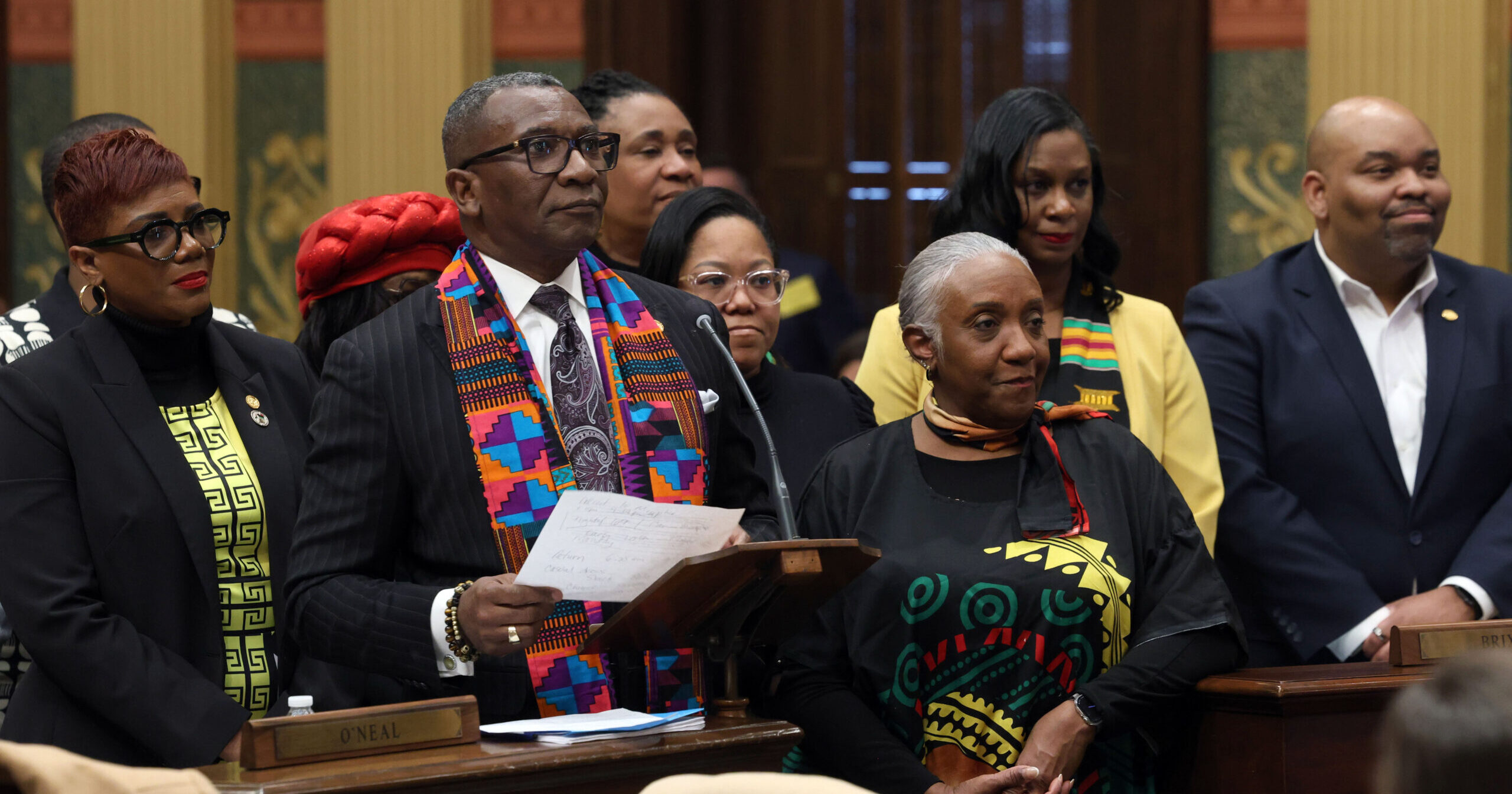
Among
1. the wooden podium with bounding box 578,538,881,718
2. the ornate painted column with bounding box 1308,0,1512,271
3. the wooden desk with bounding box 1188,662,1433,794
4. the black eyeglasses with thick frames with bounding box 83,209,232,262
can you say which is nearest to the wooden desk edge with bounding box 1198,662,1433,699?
the wooden desk with bounding box 1188,662,1433,794

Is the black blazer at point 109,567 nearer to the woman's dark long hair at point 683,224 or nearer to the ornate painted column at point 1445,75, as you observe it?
the woman's dark long hair at point 683,224

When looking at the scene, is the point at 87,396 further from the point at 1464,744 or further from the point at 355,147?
the point at 355,147

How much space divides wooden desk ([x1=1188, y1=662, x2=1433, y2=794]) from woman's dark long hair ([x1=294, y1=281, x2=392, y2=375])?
1.74 meters

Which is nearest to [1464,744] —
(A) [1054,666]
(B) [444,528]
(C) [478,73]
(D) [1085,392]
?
(A) [1054,666]

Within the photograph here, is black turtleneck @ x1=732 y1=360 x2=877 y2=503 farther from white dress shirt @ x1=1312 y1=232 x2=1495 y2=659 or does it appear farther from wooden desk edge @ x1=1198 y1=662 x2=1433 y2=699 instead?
white dress shirt @ x1=1312 y1=232 x2=1495 y2=659

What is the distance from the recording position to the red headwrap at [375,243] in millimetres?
3172

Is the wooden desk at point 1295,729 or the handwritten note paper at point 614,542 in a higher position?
the handwritten note paper at point 614,542

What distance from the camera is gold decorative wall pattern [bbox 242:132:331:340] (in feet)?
19.9

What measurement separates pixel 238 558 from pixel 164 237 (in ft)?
1.81

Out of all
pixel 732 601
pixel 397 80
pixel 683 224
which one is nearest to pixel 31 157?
pixel 397 80

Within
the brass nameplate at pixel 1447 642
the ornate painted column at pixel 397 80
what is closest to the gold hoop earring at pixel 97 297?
the brass nameplate at pixel 1447 642

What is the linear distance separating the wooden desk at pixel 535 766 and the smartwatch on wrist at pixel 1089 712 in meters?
0.53

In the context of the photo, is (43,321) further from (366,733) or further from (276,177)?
(276,177)

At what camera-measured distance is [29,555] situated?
2.48 metres
